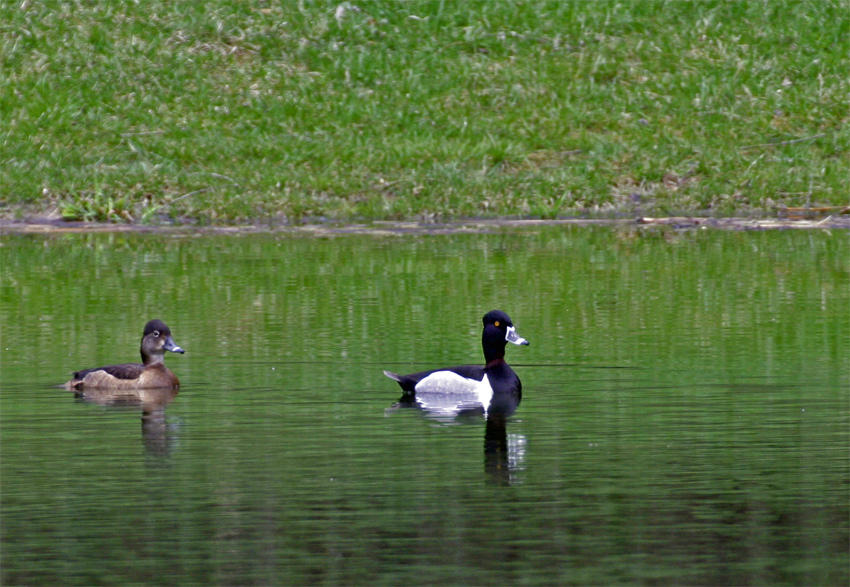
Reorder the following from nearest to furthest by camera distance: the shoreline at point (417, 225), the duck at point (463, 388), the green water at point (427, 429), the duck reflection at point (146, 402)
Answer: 1. the green water at point (427, 429)
2. the duck reflection at point (146, 402)
3. the duck at point (463, 388)
4. the shoreline at point (417, 225)

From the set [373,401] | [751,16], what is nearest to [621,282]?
[373,401]

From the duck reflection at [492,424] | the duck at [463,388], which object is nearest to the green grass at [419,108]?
the duck at [463,388]

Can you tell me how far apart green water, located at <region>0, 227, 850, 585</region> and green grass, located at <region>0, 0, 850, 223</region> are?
5.86m

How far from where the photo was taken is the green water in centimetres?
862

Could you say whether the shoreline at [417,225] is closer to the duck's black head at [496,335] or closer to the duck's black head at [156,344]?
the duck's black head at [156,344]

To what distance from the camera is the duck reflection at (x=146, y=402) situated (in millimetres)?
12242

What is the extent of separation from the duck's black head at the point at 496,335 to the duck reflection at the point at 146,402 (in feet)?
8.38

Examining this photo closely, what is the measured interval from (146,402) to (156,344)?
1248 mm

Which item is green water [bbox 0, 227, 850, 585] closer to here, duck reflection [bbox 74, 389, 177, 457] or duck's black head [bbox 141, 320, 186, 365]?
duck reflection [bbox 74, 389, 177, 457]

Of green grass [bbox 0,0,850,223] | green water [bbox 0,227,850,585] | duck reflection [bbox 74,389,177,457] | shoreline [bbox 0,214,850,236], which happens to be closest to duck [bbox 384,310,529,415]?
green water [bbox 0,227,850,585]

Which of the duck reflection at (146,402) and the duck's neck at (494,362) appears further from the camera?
the duck's neck at (494,362)

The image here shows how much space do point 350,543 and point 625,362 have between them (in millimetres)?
6733

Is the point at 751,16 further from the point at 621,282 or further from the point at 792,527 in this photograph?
the point at 792,527

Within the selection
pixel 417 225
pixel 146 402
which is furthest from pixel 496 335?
pixel 417 225
